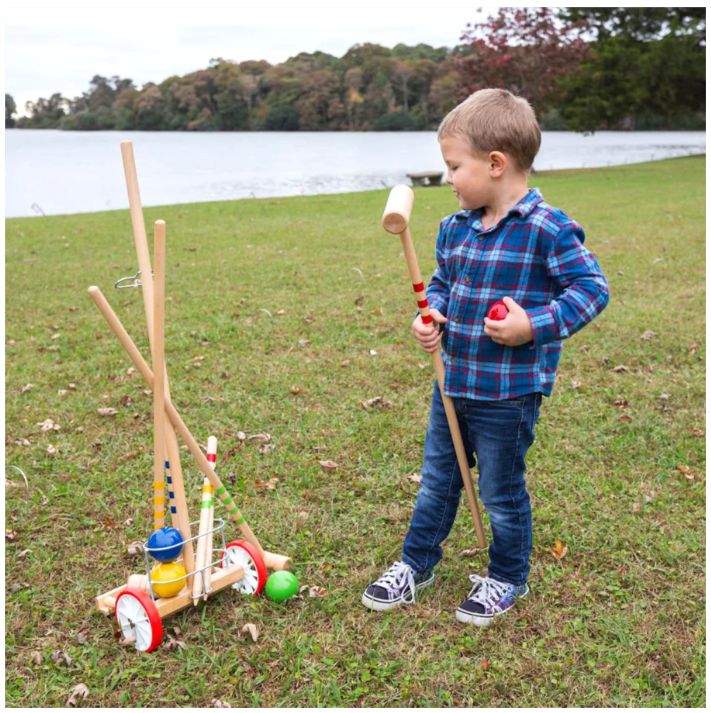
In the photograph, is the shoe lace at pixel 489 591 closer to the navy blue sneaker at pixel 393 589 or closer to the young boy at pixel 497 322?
the young boy at pixel 497 322

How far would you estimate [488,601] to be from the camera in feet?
9.33

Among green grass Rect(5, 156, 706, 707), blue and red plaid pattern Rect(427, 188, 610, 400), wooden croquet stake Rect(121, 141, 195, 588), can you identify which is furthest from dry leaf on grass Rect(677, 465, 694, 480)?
wooden croquet stake Rect(121, 141, 195, 588)

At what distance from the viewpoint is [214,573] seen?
2.97m

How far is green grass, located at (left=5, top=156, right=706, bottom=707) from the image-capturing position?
8.55 ft

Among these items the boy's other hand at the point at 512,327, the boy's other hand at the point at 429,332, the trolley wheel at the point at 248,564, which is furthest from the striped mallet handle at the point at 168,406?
the boy's other hand at the point at 512,327

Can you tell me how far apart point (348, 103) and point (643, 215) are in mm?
26939

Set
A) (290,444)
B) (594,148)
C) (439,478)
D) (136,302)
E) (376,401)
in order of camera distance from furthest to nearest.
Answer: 1. (594,148)
2. (136,302)
3. (376,401)
4. (290,444)
5. (439,478)

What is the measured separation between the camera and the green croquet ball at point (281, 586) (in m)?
2.97

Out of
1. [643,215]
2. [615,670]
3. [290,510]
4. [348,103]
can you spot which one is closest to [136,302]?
[290,510]

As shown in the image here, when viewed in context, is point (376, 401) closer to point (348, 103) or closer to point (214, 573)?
point (214, 573)

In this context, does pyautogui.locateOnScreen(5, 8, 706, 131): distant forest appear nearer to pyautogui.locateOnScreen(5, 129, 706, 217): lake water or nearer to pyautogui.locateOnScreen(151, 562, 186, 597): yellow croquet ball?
pyautogui.locateOnScreen(5, 129, 706, 217): lake water

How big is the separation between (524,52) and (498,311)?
22181 mm

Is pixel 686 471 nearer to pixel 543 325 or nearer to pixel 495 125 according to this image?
pixel 543 325

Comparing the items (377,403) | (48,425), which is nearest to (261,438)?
(377,403)
